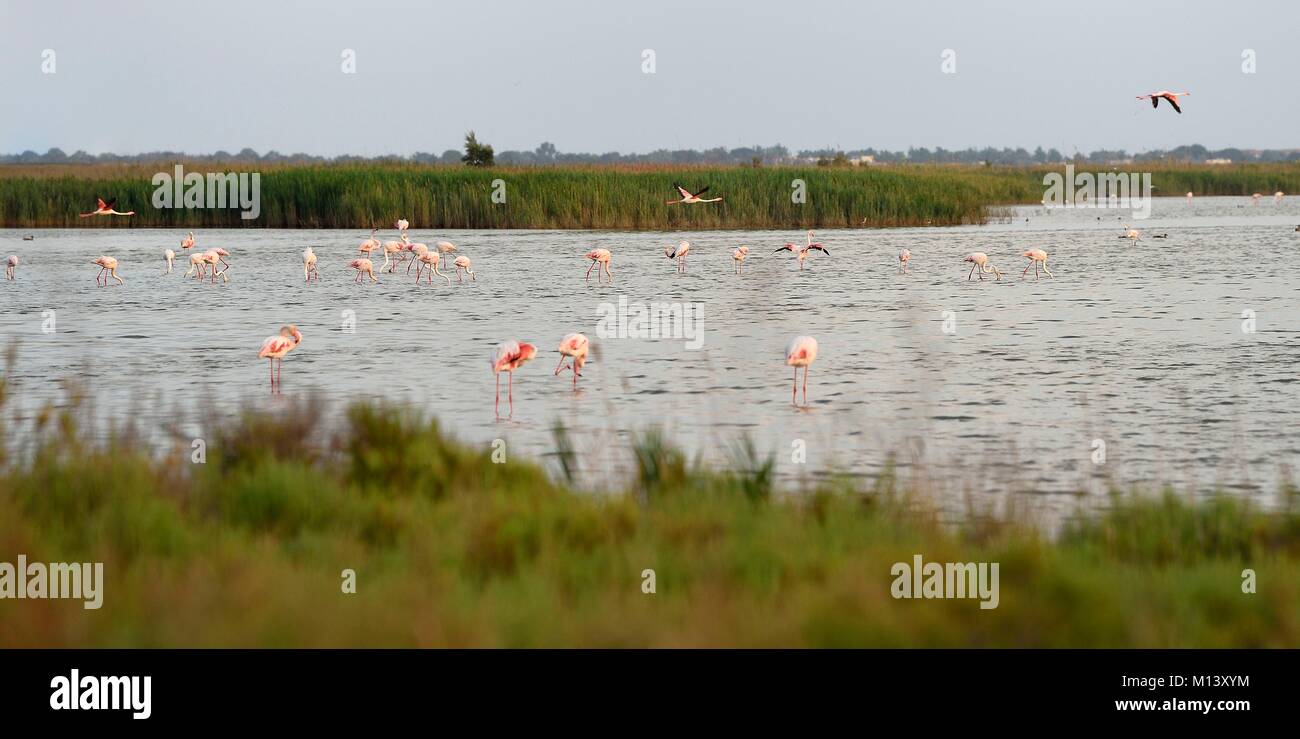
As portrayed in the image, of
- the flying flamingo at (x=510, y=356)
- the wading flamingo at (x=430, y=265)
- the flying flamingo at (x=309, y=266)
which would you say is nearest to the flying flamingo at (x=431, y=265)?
the wading flamingo at (x=430, y=265)

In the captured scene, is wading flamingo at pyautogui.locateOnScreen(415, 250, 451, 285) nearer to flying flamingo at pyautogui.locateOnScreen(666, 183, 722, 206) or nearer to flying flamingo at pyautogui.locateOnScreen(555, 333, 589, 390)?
flying flamingo at pyautogui.locateOnScreen(666, 183, 722, 206)

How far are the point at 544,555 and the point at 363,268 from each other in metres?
19.4

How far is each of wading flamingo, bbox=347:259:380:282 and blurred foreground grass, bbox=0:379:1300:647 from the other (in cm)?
1655

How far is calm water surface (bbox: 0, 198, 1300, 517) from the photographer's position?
944 cm

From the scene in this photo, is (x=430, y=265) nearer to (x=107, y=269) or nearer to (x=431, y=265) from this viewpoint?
(x=431, y=265)

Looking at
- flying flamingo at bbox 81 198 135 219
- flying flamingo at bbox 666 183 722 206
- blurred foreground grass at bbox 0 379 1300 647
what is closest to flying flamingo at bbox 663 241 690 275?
flying flamingo at bbox 666 183 722 206

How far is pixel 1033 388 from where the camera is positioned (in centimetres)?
1216

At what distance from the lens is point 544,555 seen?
5703 millimetres

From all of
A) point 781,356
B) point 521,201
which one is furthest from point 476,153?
point 781,356

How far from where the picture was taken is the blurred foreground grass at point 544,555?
15.6 ft

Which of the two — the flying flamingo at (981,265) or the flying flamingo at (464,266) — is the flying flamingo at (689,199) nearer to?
the flying flamingo at (981,265)

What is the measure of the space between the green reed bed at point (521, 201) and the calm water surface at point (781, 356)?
9516mm

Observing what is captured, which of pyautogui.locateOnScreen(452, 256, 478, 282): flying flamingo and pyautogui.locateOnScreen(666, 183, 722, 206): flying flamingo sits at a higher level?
pyautogui.locateOnScreen(666, 183, 722, 206): flying flamingo
